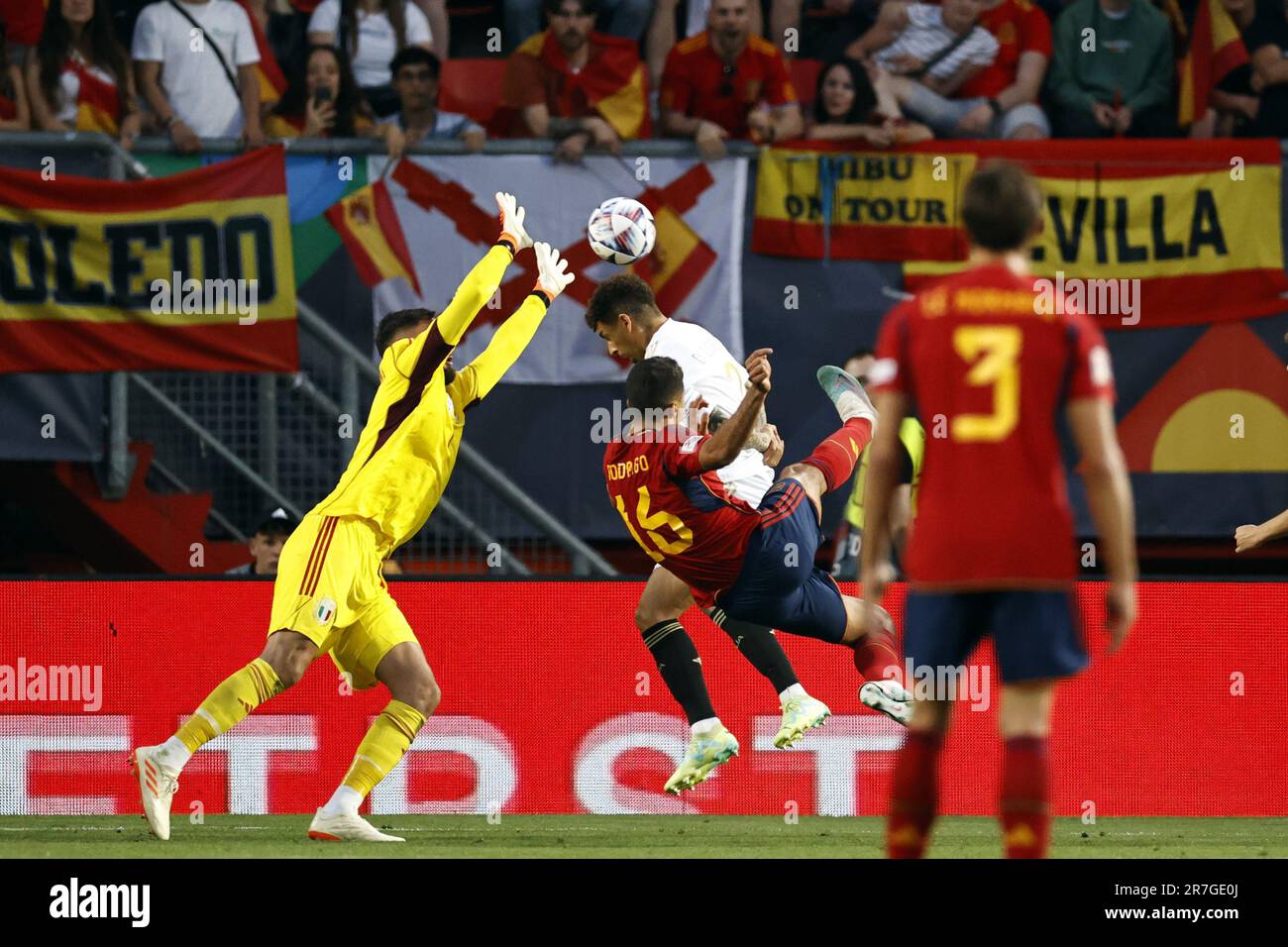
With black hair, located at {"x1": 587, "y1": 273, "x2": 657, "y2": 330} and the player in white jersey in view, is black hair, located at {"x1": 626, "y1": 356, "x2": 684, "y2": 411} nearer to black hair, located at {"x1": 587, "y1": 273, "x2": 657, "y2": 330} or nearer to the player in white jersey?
the player in white jersey

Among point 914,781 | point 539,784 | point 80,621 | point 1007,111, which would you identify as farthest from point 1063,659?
point 1007,111

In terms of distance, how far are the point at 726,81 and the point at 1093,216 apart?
241cm

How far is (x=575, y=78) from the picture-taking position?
40.6 ft

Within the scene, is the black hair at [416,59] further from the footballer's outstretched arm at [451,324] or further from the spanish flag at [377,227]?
the footballer's outstretched arm at [451,324]

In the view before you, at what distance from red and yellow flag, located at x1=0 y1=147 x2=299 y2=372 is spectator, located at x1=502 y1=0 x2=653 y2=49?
2.39 m

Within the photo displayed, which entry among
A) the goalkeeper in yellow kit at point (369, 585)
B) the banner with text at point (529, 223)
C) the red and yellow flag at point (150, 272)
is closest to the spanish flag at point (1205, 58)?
the banner with text at point (529, 223)

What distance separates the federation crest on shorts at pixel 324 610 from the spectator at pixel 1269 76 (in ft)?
25.5

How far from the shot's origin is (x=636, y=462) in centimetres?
787

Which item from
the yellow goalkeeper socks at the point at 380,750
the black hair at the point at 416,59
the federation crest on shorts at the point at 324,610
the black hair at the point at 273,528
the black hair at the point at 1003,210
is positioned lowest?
the yellow goalkeeper socks at the point at 380,750

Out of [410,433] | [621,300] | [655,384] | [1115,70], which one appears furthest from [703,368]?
[1115,70]

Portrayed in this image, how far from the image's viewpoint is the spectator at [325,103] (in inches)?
481

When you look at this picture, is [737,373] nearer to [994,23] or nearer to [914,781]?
[914,781]

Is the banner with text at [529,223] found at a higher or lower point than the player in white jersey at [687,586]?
higher

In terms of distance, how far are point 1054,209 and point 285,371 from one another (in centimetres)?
469
